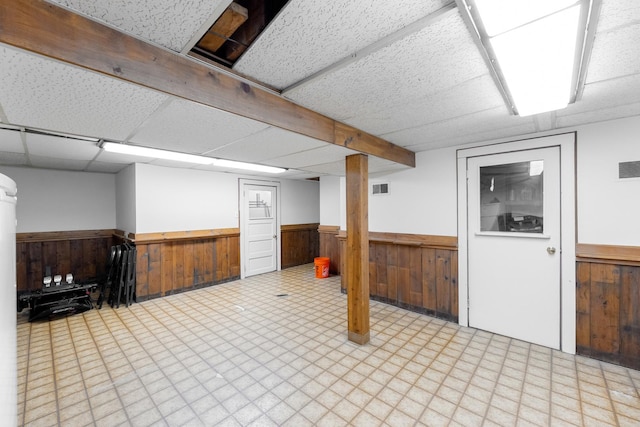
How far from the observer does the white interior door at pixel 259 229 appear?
5.79 meters

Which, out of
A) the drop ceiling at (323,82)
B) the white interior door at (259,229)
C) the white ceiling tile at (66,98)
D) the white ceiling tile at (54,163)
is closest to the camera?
the drop ceiling at (323,82)

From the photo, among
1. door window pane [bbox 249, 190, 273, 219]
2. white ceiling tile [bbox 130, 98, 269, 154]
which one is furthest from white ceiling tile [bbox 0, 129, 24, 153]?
door window pane [bbox 249, 190, 273, 219]

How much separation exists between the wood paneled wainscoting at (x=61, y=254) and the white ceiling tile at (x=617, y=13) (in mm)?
6733

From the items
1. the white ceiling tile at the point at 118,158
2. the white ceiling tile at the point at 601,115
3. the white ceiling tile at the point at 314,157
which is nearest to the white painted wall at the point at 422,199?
the white ceiling tile at the point at 601,115

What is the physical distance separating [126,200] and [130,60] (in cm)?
434

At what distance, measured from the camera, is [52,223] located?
491cm

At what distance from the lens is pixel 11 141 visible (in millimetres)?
2779

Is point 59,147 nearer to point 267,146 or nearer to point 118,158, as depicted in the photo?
point 118,158

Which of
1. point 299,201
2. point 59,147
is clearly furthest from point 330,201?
point 59,147

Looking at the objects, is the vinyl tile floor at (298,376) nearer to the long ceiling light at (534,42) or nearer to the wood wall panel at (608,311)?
the wood wall panel at (608,311)

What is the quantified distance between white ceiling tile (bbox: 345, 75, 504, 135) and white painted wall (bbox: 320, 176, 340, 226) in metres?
3.09

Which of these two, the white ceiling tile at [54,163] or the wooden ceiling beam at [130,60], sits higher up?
the white ceiling tile at [54,163]

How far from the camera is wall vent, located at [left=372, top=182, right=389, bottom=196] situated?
416 cm

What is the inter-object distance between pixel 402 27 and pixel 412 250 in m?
3.09
